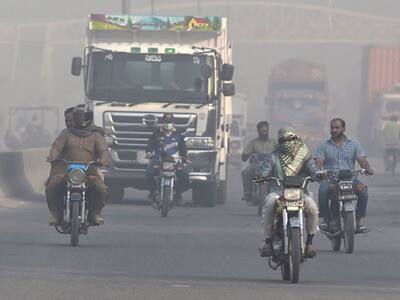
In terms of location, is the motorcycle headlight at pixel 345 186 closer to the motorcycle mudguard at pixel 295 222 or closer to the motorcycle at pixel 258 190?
the motorcycle mudguard at pixel 295 222

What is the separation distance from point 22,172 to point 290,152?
54.3ft

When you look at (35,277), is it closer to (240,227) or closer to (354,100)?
(240,227)

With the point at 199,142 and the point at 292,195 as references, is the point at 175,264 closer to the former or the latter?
the point at 292,195

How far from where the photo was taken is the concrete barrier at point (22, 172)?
27484 mm

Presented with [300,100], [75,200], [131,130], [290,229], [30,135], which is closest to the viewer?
[290,229]

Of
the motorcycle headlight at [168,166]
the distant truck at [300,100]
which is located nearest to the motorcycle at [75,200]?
the motorcycle headlight at [168,166]

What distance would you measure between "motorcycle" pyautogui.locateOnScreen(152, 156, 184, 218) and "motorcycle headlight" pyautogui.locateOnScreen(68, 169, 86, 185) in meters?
6.15

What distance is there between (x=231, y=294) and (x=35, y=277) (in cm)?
203

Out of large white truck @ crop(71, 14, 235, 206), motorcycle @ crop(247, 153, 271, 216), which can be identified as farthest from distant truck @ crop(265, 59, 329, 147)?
motorcycle @ crop(247, 153, 271, 216)

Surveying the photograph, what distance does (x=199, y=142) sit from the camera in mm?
25578

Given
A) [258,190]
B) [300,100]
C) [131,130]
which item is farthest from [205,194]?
[300,100]

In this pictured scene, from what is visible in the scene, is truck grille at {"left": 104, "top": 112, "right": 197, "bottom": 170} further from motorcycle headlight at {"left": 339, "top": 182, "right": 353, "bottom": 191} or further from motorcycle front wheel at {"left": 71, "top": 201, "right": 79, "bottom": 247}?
motorcycle headlight at {"left": 339, "top": 182, "right": 353, "bottom": 191}

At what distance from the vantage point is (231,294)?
11555 millimetres

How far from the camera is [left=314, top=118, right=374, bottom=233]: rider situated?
16.3 meters
